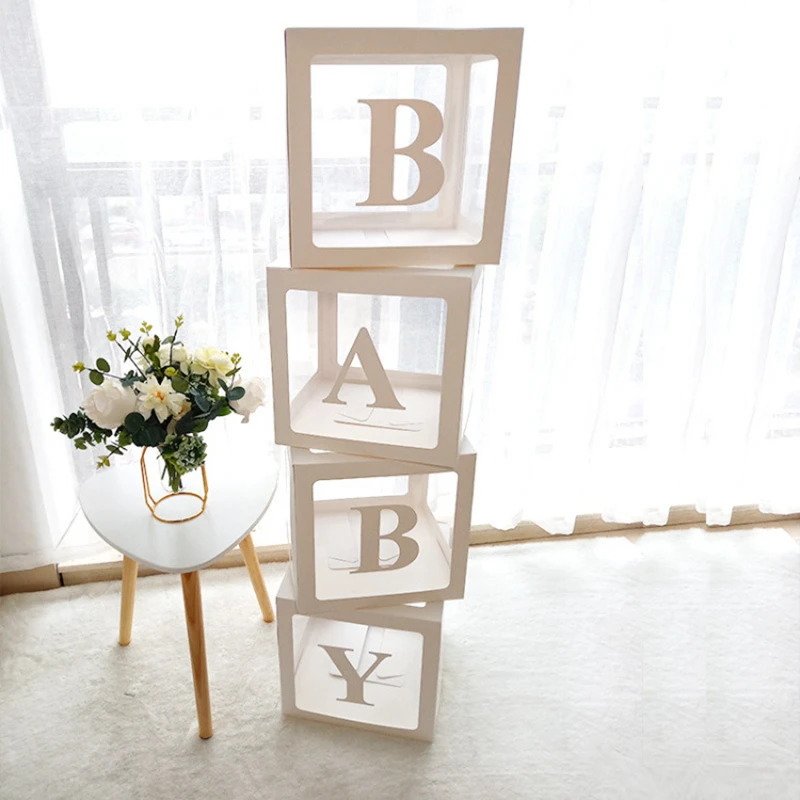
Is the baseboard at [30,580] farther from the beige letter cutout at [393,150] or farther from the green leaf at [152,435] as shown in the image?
the beige letter cutout at [393,150]

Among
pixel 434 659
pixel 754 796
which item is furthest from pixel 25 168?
pixel 754 796

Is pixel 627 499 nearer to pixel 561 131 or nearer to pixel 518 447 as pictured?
pixel 518 447

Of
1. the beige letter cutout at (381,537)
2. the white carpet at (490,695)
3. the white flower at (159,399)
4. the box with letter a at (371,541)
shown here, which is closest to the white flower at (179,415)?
the white flower at (159,399)

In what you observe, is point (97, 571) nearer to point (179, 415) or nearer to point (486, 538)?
point (179, 415)

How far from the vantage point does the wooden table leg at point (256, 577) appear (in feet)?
5.47

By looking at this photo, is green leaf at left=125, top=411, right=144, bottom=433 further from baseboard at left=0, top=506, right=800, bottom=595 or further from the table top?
baseboard at left=0, top=506, right=800, bottom=595

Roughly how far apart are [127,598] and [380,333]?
0.84 meters

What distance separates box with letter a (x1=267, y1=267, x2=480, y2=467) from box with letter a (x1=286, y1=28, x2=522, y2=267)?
0.13ft

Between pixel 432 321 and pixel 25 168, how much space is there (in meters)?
0.92

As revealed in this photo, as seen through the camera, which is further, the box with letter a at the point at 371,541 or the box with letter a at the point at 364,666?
the box with letter a at the point at 364,666

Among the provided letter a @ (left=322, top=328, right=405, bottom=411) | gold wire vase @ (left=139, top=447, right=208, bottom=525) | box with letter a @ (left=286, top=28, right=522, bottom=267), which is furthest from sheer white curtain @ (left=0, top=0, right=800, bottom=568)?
letter a @ (left=322, top=328, right=405, bottom=411)

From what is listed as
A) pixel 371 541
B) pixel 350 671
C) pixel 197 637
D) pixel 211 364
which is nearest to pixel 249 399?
pixel 211 364

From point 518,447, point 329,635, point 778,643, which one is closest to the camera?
point 329,635

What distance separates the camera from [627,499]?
82.4 inches
